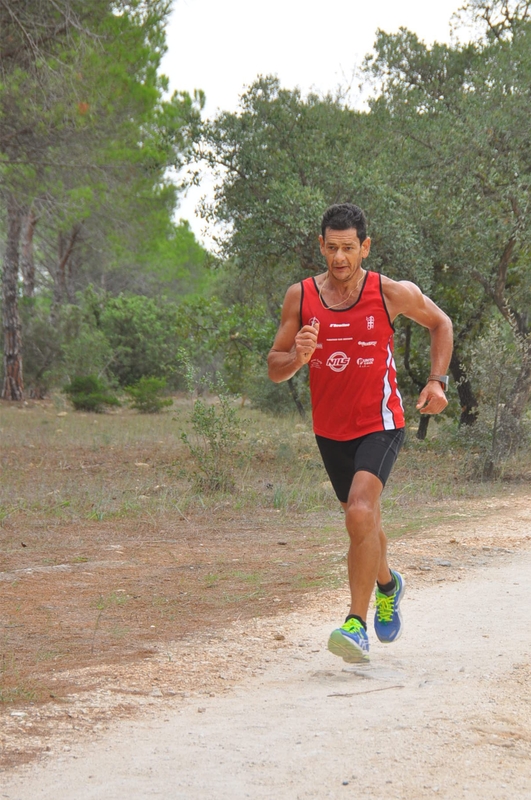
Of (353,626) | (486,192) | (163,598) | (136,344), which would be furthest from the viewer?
(136,344)

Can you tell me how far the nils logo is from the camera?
4289 mm

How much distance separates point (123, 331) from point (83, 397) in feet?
21.3

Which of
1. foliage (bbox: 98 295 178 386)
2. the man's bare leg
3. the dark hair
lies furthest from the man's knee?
foliage (bbox: 98 295 178 386)

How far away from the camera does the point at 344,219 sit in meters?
4.37

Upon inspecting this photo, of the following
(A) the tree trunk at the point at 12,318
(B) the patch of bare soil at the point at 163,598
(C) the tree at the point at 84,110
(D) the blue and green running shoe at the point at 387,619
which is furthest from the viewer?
(A) the tree trunk at the point at 12,318

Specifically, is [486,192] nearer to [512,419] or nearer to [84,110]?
[512,419]

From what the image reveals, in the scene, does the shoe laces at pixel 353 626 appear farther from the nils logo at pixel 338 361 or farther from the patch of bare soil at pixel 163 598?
the nils logo at pixel 338 361

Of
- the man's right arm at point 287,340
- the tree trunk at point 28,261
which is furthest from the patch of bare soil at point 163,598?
the tree trunk at point 28,261

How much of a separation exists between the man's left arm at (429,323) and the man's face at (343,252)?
19 centimetres

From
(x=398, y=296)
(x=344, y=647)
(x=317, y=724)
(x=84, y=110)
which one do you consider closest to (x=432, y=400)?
(x=398, y=296)

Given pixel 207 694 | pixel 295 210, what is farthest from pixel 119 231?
pixel 207 694

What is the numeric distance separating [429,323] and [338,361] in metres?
0.61

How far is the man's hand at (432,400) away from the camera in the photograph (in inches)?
169

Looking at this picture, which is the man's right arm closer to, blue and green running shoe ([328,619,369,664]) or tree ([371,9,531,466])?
blue and green running shoe ([328,619,369,664])
